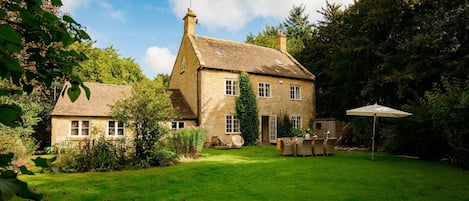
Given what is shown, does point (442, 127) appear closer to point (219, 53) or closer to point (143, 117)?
point (143, 117)

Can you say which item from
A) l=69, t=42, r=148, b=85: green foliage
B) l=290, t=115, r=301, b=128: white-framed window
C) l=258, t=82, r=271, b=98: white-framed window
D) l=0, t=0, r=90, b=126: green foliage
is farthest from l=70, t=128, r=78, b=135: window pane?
l=0, t=0, r=90, b=126: green foliage

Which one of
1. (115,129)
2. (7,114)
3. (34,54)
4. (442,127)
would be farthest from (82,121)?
(7,114)

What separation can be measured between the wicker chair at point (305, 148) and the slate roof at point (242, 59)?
32.1 feet

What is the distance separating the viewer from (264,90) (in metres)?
24.9

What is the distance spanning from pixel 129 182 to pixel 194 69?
15.3 metres

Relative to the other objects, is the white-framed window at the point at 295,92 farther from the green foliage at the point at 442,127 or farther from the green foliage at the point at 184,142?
the green foliage at the point at 184,142

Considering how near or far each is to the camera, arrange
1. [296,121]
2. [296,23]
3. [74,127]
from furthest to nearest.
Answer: [296,23]
[296,121]
[74,127]

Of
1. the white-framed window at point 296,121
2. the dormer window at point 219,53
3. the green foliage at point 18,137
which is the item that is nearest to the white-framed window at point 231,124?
the dormer window at point 219,53

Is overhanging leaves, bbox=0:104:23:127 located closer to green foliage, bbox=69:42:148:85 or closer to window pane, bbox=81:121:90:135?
window pane, bbox=81:121:90:135

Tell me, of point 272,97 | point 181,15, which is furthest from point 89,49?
point 272,97

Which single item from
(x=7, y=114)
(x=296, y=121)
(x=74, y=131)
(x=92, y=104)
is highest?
(x=92, y=104)

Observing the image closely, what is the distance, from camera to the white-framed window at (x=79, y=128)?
766 inches

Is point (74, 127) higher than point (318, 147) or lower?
higher

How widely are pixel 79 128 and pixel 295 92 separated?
16839mm
